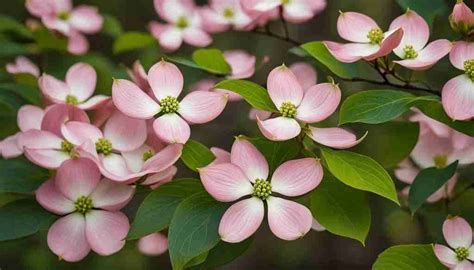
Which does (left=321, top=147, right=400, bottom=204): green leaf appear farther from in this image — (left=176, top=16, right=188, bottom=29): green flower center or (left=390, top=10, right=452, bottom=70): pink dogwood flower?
(left=176, top=16, right=188, bottom=29): green flower center

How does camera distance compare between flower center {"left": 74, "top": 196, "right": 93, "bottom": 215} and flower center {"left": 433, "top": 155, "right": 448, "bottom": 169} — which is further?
flower center {"left": 433, "top": 155, "right": 448, "bottom": 169}

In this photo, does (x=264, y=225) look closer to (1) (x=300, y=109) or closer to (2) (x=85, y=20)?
(2) (x=85, y=20)

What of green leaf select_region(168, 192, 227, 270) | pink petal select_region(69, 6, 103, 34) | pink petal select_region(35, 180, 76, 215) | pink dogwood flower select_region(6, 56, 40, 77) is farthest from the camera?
pink petal select_region(69, 6, 103, 34)

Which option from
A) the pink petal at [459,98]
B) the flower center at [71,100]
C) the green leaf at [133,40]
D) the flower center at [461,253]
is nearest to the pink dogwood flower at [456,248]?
the flower center at [461,253]

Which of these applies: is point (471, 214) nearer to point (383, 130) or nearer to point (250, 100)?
point (383, 130)

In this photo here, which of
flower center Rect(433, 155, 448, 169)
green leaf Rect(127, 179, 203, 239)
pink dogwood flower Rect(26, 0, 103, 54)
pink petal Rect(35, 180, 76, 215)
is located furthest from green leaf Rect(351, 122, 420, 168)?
pink dogwood flower Rect(26, 0, 103, 54)
